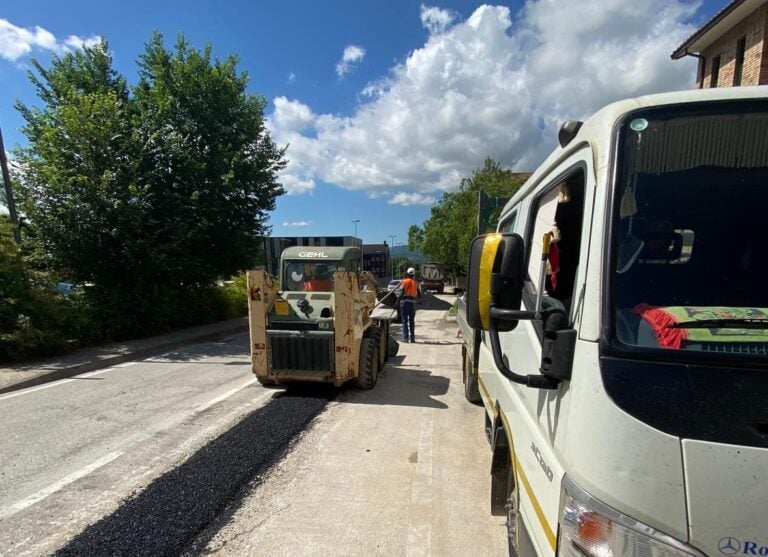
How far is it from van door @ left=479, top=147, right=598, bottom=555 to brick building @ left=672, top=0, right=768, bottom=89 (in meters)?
13.3

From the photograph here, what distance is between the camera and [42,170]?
10914mm

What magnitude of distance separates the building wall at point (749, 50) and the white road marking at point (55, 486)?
15975 millimetres

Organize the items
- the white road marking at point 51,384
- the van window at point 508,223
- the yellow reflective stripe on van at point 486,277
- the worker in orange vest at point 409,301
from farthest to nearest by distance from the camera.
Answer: the worker in orange vest at point 409,301 → the white road marking at point 51,384 → the van window at point 508,223 → the yellow reflective stripe on van at point 486,277

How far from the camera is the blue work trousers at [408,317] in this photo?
11617mm

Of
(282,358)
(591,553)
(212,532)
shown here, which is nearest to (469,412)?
(282,358)

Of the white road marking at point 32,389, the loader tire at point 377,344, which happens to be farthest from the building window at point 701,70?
the white road marking at point 32,389

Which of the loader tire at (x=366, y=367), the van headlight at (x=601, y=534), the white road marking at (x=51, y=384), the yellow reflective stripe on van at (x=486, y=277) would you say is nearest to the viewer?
the van headlight at (x=601, y=534)

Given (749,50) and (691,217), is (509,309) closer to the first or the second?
(691,217)

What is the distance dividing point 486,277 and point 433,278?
3475cm

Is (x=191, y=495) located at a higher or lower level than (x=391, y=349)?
higher

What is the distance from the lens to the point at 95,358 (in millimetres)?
9383

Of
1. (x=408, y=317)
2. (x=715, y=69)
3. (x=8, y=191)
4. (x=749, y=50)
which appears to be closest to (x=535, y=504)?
(x=408, y=317)

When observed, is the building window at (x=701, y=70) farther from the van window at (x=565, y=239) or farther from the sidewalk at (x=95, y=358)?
the sidewalk at (x=95, y=358)

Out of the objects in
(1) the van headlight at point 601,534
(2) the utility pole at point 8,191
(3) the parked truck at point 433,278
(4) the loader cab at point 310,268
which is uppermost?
(2) the utility pole at point 8,191
